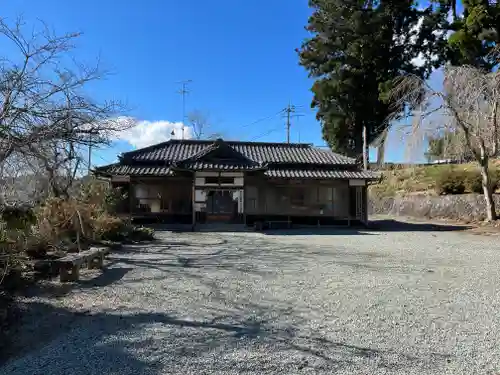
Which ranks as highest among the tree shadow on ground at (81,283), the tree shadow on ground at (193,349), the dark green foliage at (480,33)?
the dark green foliage at (480,33)

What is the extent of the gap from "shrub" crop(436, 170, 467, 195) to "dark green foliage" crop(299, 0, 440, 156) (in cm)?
616

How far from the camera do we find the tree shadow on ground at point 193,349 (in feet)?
11.2

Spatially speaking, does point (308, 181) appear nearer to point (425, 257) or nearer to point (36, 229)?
point (425, 257)

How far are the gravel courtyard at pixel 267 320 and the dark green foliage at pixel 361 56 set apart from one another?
23.7m

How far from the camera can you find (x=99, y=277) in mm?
7125

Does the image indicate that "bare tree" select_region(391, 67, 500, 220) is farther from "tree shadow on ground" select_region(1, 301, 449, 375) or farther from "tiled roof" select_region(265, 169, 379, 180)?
"tree shadow on ground" select_region(1, 301, 449, 375)

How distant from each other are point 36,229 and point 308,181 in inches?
547

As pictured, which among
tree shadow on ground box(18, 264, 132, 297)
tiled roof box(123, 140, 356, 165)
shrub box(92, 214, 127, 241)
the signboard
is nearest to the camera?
tree shadow on ground box(18, 264, 132, 297)

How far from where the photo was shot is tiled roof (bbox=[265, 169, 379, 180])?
1944 centimetres

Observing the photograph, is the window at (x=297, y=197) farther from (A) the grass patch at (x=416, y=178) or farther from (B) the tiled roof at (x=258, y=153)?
(A) the grass patch at (x=416, y=178)

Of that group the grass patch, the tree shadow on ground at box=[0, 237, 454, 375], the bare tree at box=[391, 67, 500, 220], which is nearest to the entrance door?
the bare tree at box=[391, 67, 500, 220]

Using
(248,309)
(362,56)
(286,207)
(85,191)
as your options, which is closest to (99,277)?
(248,309)

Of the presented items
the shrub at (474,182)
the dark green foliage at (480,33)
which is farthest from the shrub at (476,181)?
the dark green foliage at (480,33)

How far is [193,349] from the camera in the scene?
376 cm
